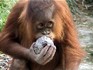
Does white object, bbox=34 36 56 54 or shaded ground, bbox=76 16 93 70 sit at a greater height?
white object, bbox=34 36 56 54

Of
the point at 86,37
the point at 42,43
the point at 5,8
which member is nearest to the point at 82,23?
the point at 86,37

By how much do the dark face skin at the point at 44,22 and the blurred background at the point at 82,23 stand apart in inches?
58.0

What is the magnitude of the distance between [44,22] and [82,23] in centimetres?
514

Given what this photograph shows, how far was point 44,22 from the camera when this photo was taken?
384 centimetres

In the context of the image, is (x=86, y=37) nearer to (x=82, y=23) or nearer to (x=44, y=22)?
(x=82, y=23)

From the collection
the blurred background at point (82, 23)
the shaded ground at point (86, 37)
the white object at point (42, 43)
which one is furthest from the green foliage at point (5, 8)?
the white object at point (42, 43)

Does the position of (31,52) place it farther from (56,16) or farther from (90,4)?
(90,4)

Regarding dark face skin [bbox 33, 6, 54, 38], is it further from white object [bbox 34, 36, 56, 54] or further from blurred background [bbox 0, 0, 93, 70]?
blurred background [bbox 0, 0, 93, 70]

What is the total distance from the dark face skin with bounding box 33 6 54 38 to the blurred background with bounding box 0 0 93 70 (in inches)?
58.0

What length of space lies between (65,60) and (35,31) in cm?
54

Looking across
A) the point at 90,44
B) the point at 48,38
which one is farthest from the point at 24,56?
the point at 90,44

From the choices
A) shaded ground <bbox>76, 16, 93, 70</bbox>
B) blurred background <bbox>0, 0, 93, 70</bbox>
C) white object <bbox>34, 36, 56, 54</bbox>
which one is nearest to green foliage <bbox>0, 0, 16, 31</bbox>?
blurred background <bbox>0, 0, 93, 70</bbox>

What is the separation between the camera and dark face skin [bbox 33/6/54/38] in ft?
12.6

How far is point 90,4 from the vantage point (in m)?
11.0
